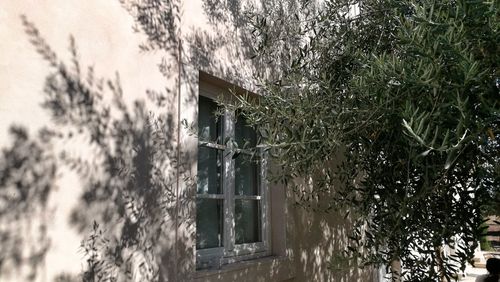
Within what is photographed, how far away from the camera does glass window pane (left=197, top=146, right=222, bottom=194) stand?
3965 millimetres

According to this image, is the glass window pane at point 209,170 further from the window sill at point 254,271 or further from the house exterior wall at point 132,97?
the window sill at point 254,271

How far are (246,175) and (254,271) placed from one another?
42.0 inches

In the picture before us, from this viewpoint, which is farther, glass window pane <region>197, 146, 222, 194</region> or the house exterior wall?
glass window pane <region>197, 146, 222, 194</region>

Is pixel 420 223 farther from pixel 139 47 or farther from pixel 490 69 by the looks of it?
pixel 139 47

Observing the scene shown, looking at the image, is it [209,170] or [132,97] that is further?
[209,170]

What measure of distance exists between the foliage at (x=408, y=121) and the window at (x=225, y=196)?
0.74m

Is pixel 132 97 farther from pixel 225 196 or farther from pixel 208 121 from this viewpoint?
pixel 225 196

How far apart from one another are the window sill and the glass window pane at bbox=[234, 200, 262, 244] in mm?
267

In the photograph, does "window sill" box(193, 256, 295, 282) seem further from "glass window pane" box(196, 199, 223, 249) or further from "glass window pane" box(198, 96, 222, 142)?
"glass window pane" box(198, 96, 222, 142)

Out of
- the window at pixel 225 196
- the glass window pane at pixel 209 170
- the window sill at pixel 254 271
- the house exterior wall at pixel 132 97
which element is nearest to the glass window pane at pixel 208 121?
the window at pixel 225 196

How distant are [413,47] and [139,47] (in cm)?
209

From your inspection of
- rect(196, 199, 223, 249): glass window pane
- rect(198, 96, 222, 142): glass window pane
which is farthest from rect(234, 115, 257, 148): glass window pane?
rect(196, 199, 223, 249): glass window pane

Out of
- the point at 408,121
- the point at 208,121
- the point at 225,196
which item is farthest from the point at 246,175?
the point at 408,121

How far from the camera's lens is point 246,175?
4652 millimetres
